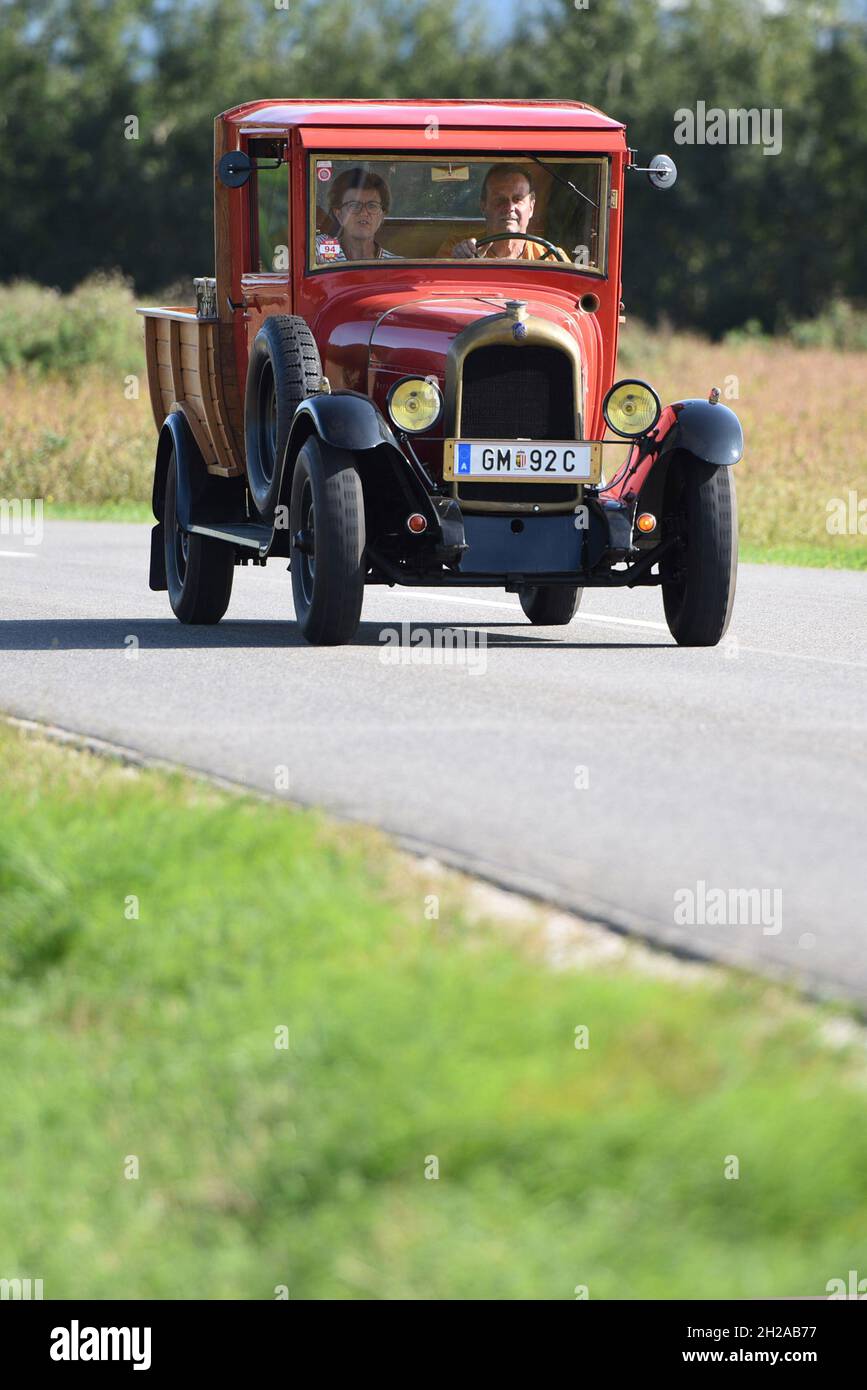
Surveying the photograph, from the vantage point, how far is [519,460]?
12.2 metres

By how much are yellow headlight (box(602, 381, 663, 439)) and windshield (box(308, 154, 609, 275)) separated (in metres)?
1.11

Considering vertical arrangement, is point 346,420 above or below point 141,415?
above

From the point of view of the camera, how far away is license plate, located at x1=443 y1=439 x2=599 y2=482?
12.1 m

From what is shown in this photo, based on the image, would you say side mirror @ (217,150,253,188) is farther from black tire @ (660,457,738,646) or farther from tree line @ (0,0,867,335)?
tree line @ (0,0,867,335)

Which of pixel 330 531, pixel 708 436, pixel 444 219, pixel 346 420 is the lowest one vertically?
pixel 330 531

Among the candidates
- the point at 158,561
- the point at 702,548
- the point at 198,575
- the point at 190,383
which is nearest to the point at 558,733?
the point at 702,548

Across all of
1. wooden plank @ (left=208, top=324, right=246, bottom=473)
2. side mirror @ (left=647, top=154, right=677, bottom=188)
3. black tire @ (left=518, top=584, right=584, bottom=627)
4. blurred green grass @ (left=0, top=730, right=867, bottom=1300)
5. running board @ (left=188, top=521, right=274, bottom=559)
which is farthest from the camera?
black tire @ (left=518, top=584, right=584, bottom=627)

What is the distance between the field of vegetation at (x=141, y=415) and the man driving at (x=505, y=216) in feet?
17.3

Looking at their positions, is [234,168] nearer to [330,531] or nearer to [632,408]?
[330,531]

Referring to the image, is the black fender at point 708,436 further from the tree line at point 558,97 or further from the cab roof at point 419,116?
the tree line at point 558,97

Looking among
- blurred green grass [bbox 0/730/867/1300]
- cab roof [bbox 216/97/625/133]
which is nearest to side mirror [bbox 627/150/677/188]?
cab roof [bbox 216/97/625/133]

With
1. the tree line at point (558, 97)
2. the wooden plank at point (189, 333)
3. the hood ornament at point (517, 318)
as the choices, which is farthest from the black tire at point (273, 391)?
the tree line at point (558, 97)

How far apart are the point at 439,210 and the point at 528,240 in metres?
0.54

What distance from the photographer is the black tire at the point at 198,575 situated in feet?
45.8
